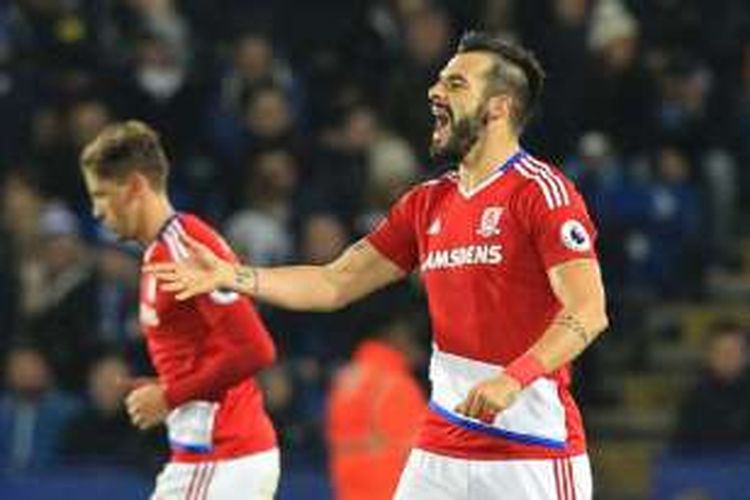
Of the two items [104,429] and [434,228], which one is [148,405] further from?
[104,429]

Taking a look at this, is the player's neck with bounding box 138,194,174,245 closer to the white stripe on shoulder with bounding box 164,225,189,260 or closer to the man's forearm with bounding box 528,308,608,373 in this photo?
the white stripe on shoulder with bounding box 164,225,189,260

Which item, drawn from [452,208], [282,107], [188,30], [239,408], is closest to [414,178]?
[282,107]

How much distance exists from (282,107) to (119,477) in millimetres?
3189

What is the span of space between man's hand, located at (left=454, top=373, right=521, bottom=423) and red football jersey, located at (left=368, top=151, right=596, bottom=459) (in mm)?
645

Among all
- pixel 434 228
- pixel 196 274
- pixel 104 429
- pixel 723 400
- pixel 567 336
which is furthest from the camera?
pixel 723 400

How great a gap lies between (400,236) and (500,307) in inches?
22.8

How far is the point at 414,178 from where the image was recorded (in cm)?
1439

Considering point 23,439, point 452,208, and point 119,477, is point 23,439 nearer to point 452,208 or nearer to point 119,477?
point 119,477

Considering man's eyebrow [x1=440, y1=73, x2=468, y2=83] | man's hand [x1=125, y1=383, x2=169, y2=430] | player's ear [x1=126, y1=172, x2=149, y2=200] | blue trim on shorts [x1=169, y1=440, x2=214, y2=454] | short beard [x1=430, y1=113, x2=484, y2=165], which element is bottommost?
blue trim on shorts [x1=169, y1=440, x2=214, y2=454]

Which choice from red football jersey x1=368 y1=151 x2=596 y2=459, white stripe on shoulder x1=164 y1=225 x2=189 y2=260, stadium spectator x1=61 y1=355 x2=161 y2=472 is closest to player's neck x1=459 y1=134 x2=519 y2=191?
red football jersey x1=368 y1=151 x2=596 y2=459

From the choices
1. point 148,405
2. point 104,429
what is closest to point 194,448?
point 148,405

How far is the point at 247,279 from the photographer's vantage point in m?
7.03

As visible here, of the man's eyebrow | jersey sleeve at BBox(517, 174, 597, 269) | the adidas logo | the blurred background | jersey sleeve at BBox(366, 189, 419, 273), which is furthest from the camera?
the blurred background

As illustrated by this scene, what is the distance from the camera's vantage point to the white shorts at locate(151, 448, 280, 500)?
26.0 ft
